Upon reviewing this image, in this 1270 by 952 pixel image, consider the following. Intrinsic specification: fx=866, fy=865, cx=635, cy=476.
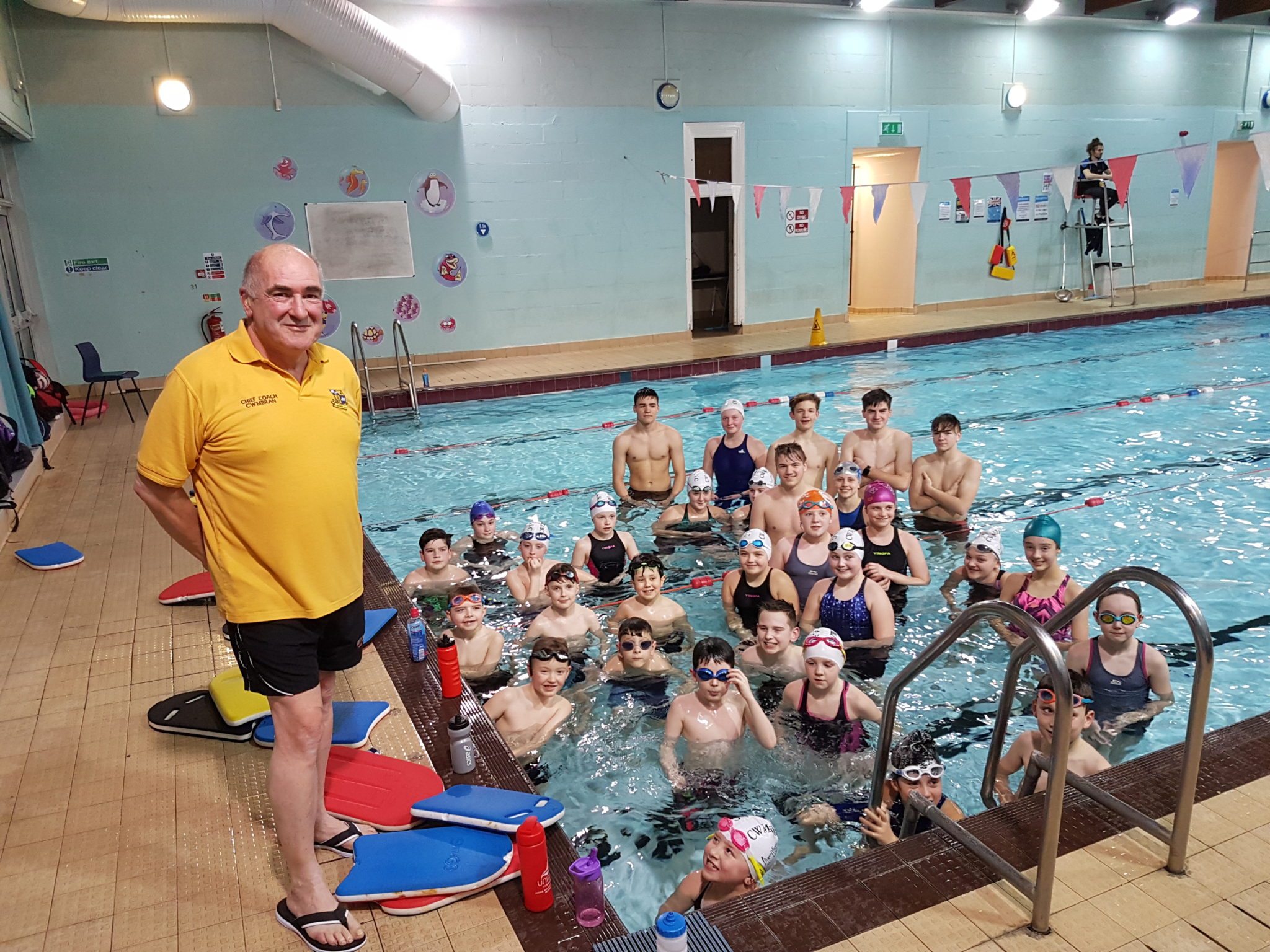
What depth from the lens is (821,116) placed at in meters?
14.7

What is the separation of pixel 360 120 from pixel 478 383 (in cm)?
412

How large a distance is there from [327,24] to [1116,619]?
1056cm

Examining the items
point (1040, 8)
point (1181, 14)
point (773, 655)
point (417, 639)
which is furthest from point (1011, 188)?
point (417, 639)

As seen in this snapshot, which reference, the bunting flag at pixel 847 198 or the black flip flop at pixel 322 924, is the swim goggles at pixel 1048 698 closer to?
the black flip flop at pixel 322 924

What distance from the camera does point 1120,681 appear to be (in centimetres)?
406

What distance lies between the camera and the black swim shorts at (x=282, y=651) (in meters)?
2.22

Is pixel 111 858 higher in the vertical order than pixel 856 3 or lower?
lower

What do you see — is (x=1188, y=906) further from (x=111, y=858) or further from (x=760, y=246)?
(x=760, y=246)

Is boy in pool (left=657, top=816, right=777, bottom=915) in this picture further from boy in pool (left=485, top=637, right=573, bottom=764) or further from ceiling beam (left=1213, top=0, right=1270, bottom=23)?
ceiling beam (left=1213, top=0, right=1270, bottom=23)

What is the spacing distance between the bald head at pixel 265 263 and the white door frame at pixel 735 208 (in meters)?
12.5

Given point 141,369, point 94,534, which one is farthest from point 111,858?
point 141,369

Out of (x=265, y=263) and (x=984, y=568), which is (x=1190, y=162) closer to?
(x=984, y=568)

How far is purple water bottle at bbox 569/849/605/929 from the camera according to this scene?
241cm

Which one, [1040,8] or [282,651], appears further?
[1040,8]
